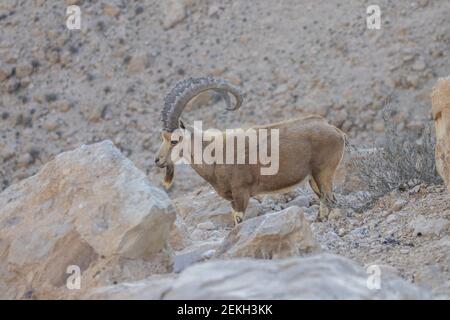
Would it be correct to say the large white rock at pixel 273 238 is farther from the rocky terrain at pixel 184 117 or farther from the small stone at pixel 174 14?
the small stone at pixel 174 14

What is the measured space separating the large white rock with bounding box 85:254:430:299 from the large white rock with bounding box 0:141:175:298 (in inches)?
59.8

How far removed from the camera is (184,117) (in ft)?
66.0

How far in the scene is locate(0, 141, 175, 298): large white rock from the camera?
5414 millimetres

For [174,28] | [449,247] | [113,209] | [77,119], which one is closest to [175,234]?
[113,209]

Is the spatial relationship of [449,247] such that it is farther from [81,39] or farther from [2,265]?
[81,39]

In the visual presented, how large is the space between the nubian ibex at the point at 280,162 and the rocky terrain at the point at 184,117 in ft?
1.23

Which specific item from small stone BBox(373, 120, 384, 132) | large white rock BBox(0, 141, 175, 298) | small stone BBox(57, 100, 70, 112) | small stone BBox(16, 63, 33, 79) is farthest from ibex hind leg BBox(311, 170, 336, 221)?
small stone BBox(16, 63, 33, 79)

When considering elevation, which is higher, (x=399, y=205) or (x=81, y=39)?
(x=81, y=39)

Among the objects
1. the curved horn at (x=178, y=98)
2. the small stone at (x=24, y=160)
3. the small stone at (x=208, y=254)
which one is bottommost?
the small stone at (x=24, y=160)

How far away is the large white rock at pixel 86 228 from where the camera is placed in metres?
5.41

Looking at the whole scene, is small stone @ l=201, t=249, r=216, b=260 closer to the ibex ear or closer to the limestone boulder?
the limestone boulder

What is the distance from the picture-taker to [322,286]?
354cm

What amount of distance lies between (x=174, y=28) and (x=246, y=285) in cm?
1967

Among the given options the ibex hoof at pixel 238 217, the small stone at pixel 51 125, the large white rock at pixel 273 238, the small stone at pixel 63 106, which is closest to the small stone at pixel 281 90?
the small stone at pixel 63 106
